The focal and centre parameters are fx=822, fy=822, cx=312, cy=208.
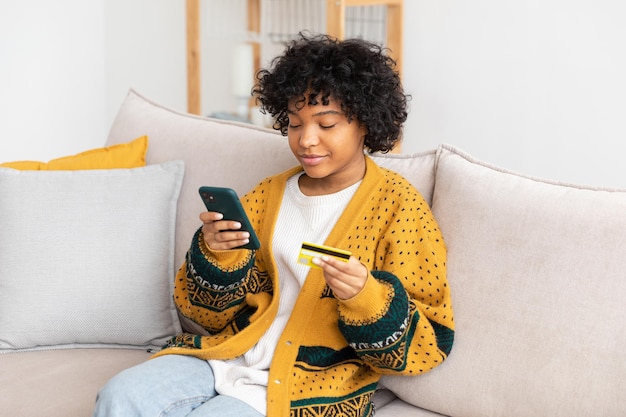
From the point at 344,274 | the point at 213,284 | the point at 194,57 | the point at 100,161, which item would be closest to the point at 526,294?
the point at 344,274

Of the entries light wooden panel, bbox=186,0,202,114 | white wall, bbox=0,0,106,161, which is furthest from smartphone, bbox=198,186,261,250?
white wall, bbox=0,0,106,161

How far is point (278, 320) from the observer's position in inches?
60.8

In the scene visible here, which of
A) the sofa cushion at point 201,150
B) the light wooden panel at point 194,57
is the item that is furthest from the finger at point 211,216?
the light wooden panel at point 194,57

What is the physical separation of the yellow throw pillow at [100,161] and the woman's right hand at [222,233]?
24.9 inches

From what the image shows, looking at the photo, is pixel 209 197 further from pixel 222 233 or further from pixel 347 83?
pixel 347 83

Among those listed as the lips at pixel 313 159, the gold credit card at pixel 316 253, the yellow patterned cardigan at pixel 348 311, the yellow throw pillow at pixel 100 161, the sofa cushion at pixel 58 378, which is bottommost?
the sofa cushion at pixel 58 378

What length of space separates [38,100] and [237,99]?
113 centimetres

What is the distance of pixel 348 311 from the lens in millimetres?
1366

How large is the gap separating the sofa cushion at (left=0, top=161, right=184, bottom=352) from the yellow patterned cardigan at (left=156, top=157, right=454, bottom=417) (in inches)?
12.0

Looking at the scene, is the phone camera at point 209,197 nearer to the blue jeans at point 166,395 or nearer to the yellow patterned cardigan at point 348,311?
the yellow patterned cardigan at point 348,311

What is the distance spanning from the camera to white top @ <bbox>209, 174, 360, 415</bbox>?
4.86ft

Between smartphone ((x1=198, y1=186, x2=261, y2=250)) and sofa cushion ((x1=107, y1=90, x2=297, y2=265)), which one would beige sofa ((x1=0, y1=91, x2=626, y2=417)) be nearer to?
sofa cushion ((x1=107, y1=90, x2=297, y2=265))

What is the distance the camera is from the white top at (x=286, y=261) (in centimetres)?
148

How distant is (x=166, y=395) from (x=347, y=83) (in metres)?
0.64
